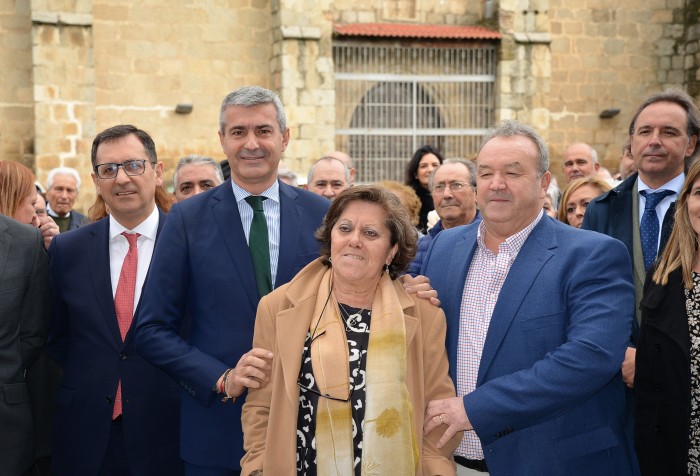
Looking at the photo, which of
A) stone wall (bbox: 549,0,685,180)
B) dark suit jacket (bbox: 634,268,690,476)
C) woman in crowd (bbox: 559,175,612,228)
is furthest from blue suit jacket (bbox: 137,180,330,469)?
stone wall (bbox: 549,0,685,180)

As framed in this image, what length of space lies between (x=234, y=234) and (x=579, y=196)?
9.99ft

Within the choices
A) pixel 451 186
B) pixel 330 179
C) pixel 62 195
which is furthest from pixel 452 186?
pixel 62 195

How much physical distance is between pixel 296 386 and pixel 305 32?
11.5m

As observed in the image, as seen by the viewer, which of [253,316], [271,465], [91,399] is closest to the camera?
[271,465]

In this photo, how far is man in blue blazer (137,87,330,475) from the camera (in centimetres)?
334

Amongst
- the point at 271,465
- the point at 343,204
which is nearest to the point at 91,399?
the point at 271,465

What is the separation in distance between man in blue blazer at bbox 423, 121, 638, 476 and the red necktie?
A: 60.7 inches

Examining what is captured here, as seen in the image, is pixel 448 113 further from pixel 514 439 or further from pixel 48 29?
pixel 514 439

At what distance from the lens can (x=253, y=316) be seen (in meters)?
3.38

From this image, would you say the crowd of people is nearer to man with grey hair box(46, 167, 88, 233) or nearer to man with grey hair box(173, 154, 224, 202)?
man with grey hair box(173, 154, 224, 202)

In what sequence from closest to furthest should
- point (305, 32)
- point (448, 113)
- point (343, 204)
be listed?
1. point (343, 204)
2. point (305, 32)
3. point (448, 113)

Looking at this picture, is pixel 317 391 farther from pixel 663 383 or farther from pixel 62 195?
pixel 62 195

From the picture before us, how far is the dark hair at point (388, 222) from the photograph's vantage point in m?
3.12

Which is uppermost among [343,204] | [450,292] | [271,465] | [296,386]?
[343,204]
